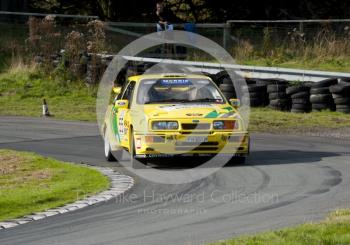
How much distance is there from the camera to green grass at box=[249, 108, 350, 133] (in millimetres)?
20875

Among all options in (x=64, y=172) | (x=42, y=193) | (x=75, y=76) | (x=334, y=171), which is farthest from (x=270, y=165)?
(x=75, y=76)

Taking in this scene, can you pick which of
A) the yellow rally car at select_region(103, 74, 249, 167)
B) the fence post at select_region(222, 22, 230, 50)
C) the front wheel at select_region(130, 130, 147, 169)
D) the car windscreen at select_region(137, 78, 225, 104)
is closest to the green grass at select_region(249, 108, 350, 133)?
the car windscreen at select_region(137, 78, 225, 104)

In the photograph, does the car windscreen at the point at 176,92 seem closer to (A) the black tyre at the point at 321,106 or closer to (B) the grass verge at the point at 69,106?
(B) the grass verge at the point at 69,106

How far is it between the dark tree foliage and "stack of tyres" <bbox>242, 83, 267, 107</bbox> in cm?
1773

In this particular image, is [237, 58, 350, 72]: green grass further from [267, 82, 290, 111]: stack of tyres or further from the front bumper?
the front bumper

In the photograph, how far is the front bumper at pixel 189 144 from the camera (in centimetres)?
1438

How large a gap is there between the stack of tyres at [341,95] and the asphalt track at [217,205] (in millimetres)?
4833

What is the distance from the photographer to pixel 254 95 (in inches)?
950

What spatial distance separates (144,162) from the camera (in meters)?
15.2

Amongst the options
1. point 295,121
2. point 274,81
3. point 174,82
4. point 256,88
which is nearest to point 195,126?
point 174,82

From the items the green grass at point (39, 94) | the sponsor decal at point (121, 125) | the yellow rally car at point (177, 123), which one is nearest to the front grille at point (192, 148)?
the yellow rally car at point (177, 123)

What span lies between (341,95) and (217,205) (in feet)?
38.8

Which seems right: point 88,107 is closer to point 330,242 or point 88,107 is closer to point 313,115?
point 313,115

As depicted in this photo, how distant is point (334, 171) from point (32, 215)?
4914 millimetres
